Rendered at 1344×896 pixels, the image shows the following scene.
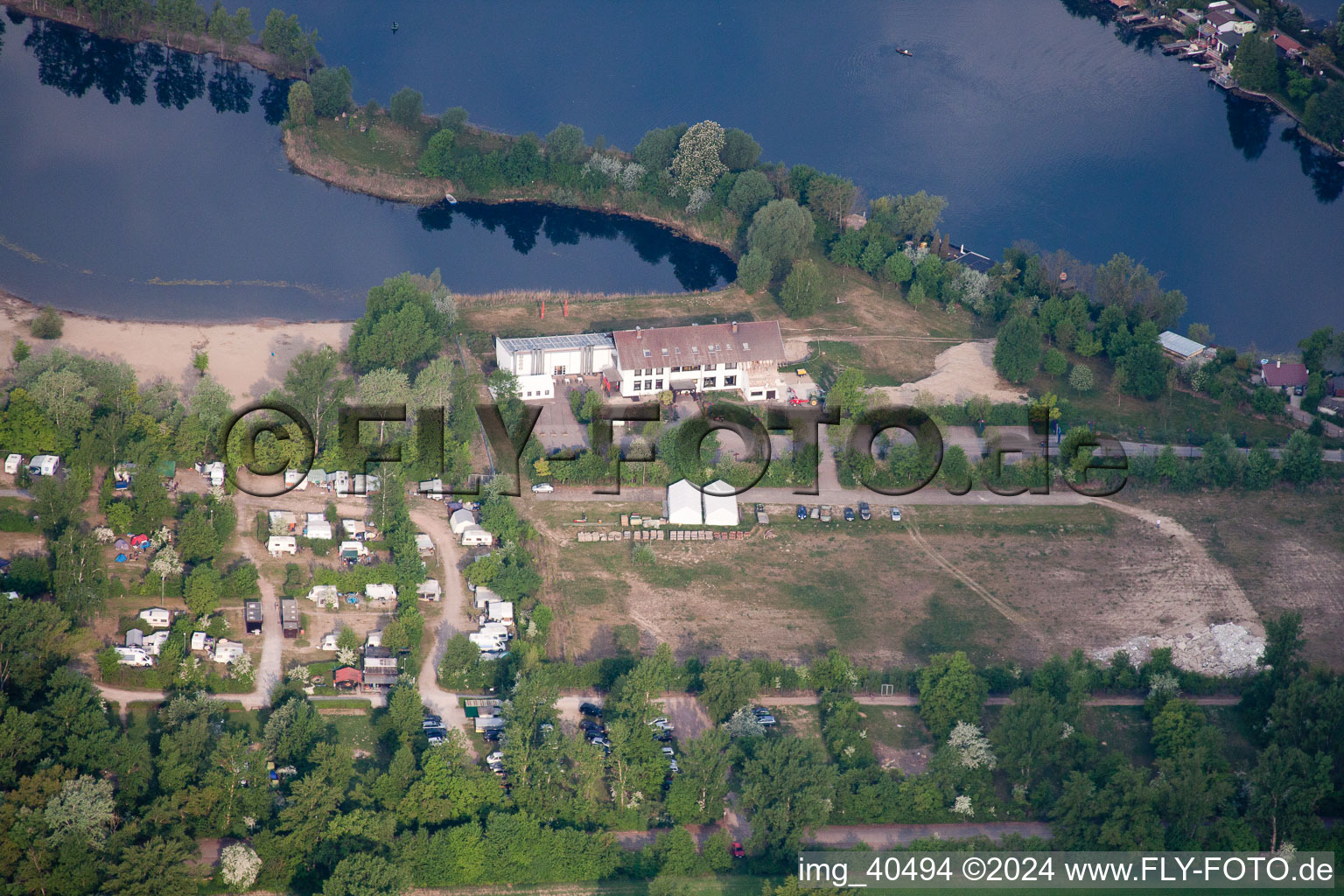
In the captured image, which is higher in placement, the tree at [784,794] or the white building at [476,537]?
the white building at [476,537]

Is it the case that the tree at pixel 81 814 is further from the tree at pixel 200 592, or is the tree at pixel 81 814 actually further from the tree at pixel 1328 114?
the tree at pixel 1328 114

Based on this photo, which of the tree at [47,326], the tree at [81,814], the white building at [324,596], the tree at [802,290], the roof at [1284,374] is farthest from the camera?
the tree at [802,290]

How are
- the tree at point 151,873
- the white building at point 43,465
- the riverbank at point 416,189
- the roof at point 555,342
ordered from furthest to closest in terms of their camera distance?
the riverbank at point 416,189 → the roof at point 555,342 → the white building at point 43,465 → the tree at point 151,873

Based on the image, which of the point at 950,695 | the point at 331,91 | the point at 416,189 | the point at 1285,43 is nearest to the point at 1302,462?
the point at 950,695

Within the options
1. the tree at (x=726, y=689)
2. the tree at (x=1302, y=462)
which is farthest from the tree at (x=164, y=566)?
the tree at (x=1302, y=462)

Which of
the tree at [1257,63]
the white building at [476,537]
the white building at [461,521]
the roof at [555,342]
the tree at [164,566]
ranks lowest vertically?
the tree at [164,566]

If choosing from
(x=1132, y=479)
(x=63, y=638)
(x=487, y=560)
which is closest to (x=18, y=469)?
(x=63, y=638)

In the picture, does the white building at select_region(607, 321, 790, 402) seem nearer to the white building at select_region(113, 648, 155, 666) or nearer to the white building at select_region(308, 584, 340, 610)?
the white building at select_region(308, 584, 340, 610)
